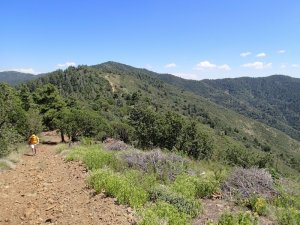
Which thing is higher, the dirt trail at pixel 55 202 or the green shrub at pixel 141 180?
the green shrub at pixel 141 180

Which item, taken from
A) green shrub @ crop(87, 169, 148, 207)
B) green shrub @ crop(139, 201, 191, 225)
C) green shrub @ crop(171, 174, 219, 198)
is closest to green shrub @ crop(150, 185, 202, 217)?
green shrub @ crop(87, 169, 148, 207)

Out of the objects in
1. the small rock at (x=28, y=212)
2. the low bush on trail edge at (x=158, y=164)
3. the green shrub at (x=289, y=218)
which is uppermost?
the low bush on trail edge at (x=158, y=164)

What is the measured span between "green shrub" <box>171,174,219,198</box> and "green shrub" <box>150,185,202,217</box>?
0.43 m

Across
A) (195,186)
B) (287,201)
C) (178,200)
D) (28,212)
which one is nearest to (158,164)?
(195,186)

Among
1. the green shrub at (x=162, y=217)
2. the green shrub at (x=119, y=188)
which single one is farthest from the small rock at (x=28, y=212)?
the green shrub at (x=162, y=217)

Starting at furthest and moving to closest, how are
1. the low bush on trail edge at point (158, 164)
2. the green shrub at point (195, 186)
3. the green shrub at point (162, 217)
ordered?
1. the low bush on trail edge at point (158, 164)
2. the green shrub at point (195, 186)
3. the green shrub at point (162, 217)

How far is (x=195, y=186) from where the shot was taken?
9.29 meters

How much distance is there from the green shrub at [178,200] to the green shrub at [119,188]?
0.83 feet

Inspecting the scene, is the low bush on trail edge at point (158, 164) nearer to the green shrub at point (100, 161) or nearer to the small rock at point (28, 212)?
the green shrub at point (100, 161)

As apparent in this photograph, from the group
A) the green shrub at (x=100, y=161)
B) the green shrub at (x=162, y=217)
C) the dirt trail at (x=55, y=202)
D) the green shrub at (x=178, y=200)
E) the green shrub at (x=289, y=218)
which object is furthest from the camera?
the green shrub at (x=100, y=161)

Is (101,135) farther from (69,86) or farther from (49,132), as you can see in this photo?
(69,86)

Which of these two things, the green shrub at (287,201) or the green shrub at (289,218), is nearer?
the green shrub at (289,218)

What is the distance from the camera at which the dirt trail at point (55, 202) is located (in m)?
7.26

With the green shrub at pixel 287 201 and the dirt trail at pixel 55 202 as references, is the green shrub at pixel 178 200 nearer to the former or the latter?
the dirt trail at pixel 55 202
